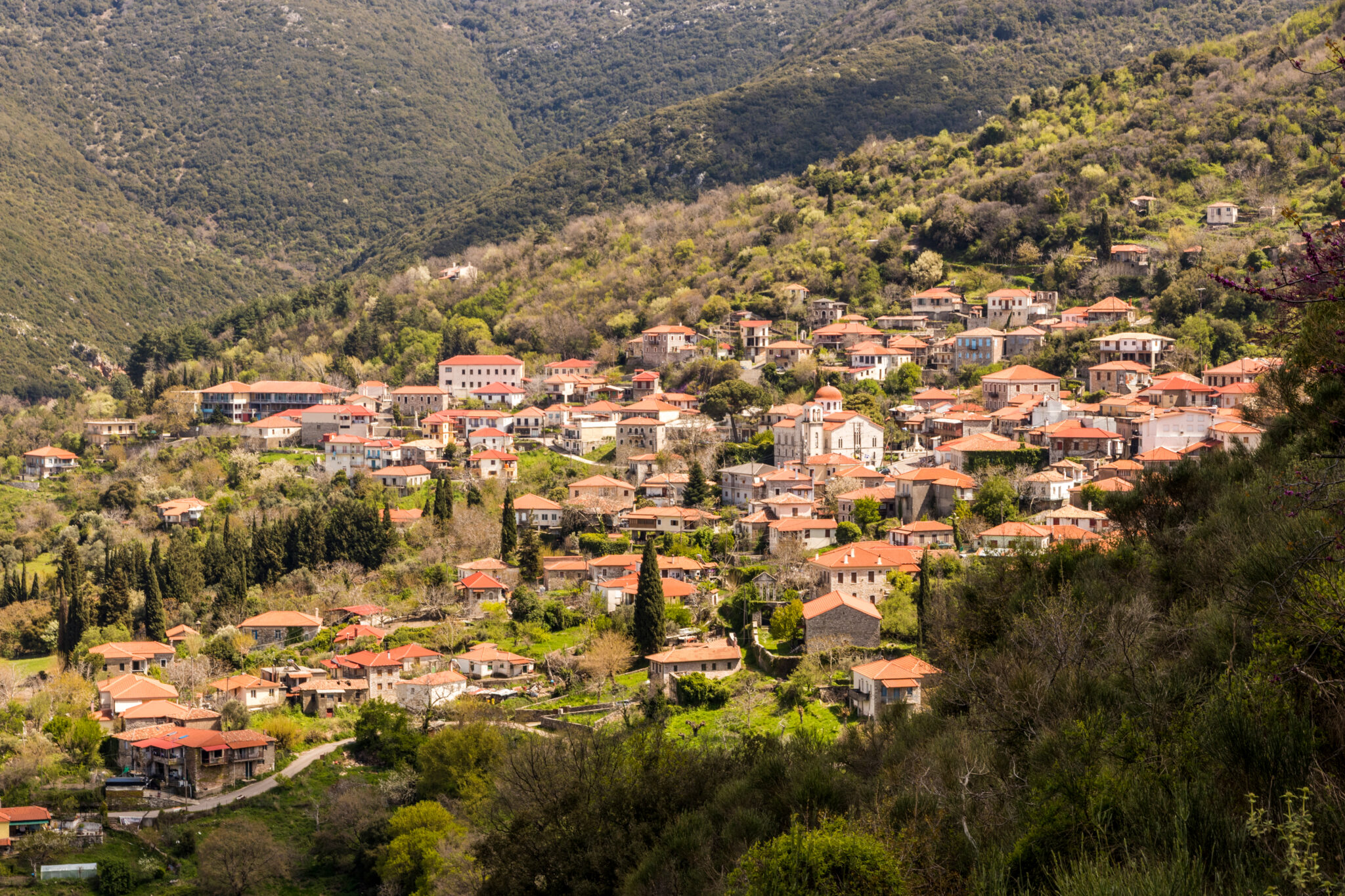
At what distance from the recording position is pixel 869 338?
61.6 m

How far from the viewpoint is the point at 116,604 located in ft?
146

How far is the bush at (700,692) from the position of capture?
108ft

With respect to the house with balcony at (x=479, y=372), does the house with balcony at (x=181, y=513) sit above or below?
below

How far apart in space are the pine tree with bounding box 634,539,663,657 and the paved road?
9.39m

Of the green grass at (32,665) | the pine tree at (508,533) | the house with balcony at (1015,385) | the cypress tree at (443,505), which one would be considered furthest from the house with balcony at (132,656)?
the house with balcony at (1015,385)

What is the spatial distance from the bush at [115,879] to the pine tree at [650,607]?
50.0ft

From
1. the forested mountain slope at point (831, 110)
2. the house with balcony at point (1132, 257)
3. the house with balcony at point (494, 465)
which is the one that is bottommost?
the house with balcony at point (494, 465)

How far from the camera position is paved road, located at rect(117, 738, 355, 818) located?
3275 cm

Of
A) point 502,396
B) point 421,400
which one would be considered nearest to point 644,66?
point 502,396

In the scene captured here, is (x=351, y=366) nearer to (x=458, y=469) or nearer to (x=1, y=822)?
(x=458, y=469)

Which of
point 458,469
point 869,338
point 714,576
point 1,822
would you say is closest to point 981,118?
point 869,338

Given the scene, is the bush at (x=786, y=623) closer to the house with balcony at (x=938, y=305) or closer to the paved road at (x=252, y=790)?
the paved road at (x=252, y=790)

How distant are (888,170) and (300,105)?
96621mm

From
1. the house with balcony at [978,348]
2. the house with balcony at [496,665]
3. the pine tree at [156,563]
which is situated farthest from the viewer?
the house with balcony at [978,348]
